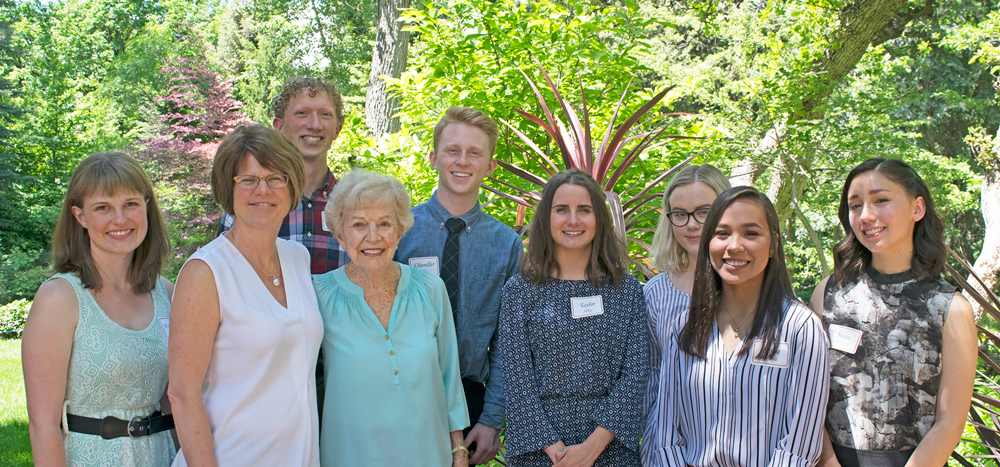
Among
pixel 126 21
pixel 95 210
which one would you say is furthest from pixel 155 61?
pixel 95 210

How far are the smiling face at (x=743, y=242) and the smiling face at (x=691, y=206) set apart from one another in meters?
0.42

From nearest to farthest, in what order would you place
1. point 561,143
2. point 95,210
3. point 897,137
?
point 95,210, point 561,143, point 897,137

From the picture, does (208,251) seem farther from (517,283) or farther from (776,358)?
(776,358)

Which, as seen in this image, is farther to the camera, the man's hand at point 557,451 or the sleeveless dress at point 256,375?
the man's hand at point 557,451

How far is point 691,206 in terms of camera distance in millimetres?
2299

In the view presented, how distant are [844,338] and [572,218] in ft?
3.01

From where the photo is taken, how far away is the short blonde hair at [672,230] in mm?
2309

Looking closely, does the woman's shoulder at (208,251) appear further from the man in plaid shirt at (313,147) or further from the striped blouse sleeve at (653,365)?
the striped blouse sleeve at (653,365)

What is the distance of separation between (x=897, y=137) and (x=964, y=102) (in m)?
5.41

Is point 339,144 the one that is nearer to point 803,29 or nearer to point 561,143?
point 561,143

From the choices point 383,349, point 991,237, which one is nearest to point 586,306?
point 383,349

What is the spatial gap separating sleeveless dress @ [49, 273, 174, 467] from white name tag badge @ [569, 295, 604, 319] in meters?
1.32

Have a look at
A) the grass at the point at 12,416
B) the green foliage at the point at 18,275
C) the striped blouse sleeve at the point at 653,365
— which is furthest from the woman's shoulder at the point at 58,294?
the green foliage at the point at 18,275

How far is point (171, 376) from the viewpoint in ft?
5.33
